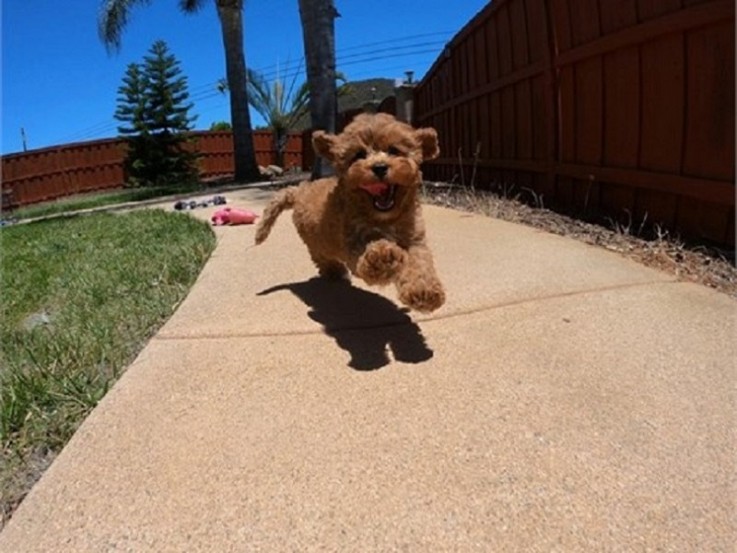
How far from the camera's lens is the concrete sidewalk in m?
2.01

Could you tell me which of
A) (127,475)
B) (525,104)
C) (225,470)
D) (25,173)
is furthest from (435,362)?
(25,173)

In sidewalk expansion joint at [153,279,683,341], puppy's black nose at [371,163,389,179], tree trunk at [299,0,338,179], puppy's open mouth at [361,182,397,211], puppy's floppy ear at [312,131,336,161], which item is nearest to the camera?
puppy's black nose at [371,163,389,179]

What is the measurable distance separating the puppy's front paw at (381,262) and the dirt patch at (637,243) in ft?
7.27

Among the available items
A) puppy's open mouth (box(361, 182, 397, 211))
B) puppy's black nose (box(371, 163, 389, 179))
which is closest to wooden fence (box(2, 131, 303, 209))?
puppy's open mouth (box(361, 182, 397, 211))

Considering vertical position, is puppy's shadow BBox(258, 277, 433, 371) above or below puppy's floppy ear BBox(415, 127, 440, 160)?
below

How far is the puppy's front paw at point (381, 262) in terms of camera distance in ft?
9.98

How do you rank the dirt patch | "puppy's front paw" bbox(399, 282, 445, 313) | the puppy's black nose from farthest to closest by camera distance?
the dirt patch → the puppy's black nose → "puppy's front paw" bbox(399, 282, 445, 313)

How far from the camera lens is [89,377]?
3.20 m

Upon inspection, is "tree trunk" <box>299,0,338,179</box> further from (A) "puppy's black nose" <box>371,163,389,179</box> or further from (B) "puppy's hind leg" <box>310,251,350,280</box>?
(A) "puppy's black nose" <box>371,163,389,179</box>

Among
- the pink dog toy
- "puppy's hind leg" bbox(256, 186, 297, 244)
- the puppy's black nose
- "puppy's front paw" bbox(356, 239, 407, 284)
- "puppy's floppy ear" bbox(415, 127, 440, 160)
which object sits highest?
"puppy's floppy ear" bbox(415, 127, 440, 160)

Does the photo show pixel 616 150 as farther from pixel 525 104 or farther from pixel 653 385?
pixel 653 385

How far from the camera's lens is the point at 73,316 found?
4418 millimetres

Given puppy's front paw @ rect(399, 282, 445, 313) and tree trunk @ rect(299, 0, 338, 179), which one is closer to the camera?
puppy's front paw @ rect(399, 282, 445, 313)

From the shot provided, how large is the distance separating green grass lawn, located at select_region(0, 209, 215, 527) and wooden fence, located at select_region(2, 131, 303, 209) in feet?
56.1
